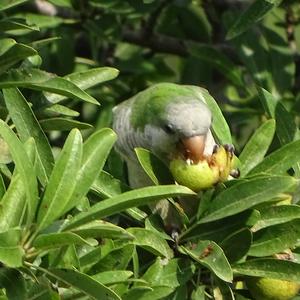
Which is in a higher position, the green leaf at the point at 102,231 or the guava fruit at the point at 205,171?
the green leaf at the point at 102,231

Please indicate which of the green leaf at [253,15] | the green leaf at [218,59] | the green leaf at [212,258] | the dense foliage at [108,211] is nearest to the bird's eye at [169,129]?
the dense foliage at [108,211]

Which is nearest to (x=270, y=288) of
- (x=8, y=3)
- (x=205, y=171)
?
(x=205, y=171)

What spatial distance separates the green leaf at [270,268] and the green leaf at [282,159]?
0.19 metres

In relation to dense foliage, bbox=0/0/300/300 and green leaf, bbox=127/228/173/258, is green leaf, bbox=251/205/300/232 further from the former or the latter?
green leaf, bbox=127/228/173/258

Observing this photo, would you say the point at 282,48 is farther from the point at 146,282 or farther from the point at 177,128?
the point at 146,282

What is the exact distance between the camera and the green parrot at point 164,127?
204 cm

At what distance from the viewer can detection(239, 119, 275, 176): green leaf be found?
194cm

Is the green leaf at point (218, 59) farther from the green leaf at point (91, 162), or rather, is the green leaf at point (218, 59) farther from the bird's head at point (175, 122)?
the green leaf at point (91, 162)

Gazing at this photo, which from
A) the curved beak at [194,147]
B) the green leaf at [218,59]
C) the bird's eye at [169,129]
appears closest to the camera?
the curved beak at [194,147]

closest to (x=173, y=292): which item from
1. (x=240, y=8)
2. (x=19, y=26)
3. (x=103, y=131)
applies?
(x=103, y=131)

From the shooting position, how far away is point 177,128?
213 cm

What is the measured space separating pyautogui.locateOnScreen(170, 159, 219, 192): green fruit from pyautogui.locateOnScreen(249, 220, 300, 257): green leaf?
14 cm

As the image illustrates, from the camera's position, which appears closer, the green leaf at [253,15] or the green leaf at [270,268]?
the green leaf at [270,268]

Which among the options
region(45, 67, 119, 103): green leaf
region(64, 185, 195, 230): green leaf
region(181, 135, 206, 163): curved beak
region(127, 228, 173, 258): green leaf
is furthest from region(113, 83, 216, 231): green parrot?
region(64, 185, 195, 230): green leaf
